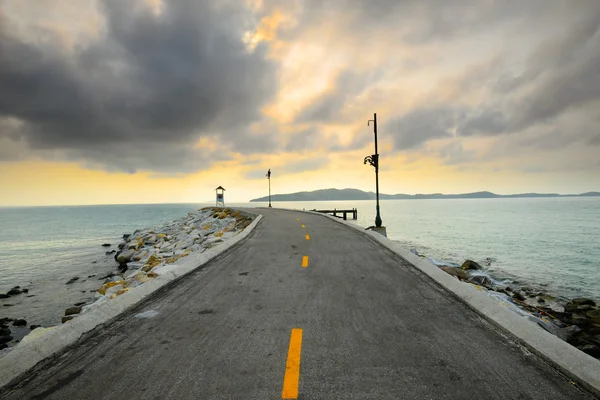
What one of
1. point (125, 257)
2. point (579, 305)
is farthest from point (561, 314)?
point (125, 257)

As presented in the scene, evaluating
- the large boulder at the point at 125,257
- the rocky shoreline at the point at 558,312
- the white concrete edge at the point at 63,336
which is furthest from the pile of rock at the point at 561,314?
the large boulder at the point at 125,257

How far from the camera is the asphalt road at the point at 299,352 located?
3307 millimetres

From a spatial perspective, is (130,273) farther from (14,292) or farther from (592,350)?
(592,350)

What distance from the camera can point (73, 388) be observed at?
134 inches

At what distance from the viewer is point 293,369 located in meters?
3.61

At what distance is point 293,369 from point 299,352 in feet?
1.38

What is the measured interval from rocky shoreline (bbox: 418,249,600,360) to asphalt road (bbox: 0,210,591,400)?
472cm

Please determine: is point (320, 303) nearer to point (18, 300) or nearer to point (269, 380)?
point (269, 380)

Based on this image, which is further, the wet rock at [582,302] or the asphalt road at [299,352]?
the wet rock at [582,302]

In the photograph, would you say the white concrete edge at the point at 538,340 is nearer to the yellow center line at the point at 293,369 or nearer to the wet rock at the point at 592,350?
the yellow center line at the point at 293,369

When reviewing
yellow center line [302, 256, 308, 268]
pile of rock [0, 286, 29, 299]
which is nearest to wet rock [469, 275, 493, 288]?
yellow center line [302, 256, 308, 268]

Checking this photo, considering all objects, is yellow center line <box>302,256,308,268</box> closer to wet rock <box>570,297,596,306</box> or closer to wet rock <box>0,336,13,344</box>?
wet rock <box>0,336,13,344</box>

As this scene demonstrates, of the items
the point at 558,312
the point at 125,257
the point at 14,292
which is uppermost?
the point at 125,257

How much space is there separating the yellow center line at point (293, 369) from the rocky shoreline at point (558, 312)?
692 cm
